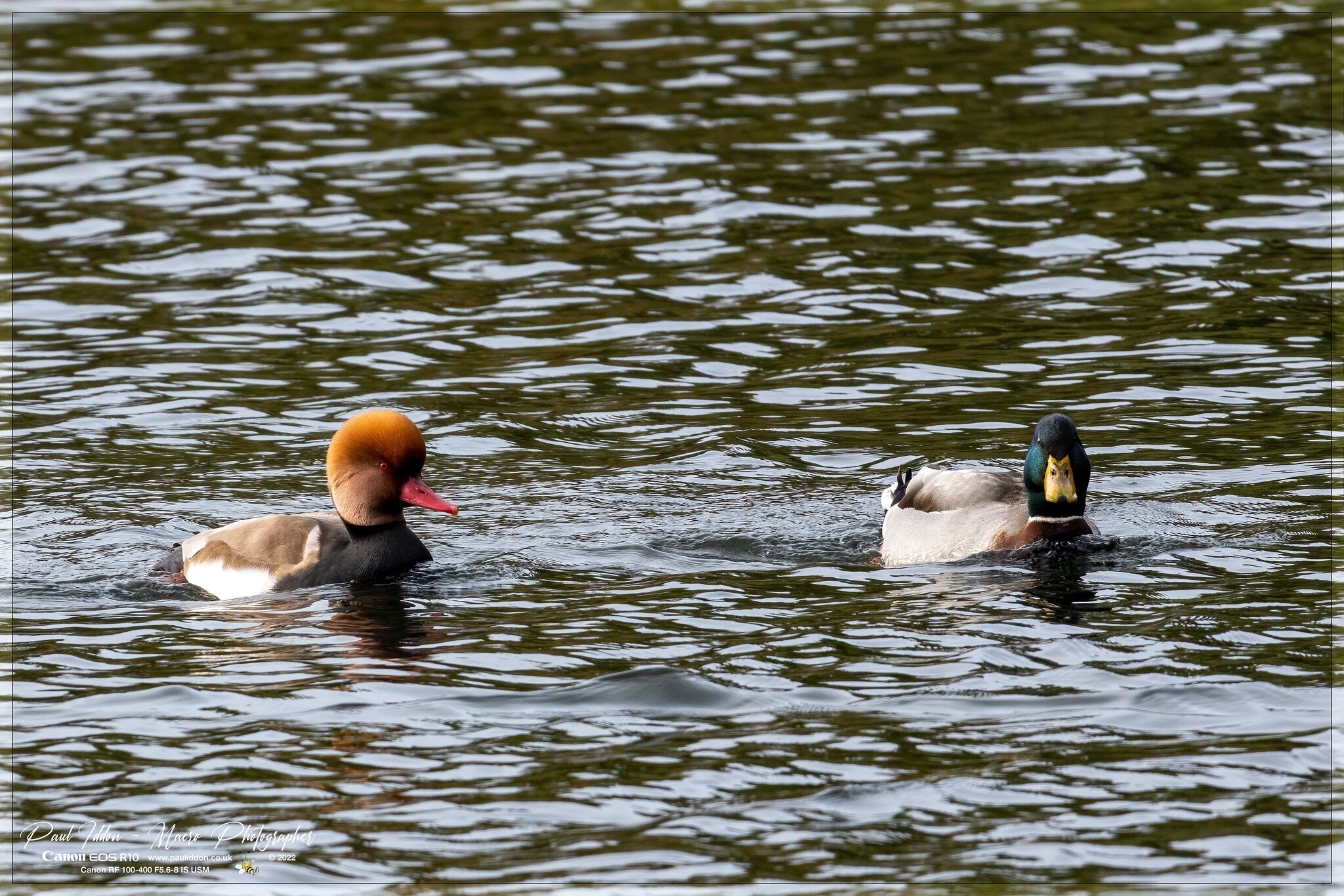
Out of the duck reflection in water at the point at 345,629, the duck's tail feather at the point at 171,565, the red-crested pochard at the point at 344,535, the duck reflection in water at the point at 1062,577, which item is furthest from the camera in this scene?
the duck's tail feather at the point at 171,565

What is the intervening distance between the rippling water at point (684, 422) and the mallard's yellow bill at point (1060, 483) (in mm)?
341

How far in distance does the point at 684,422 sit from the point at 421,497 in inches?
127

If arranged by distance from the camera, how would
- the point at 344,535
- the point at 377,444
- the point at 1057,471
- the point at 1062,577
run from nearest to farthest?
the point at 1062,577, the point at 377,444, the point at 344,535, the point at 1057,471

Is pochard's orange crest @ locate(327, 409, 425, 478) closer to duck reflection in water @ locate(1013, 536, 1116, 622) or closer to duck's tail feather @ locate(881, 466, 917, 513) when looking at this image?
duck's tail feather @ locate(881, 466, 917, 513)

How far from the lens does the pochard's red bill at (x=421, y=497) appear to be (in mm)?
10680

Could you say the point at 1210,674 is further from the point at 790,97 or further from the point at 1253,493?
the point at 790,97

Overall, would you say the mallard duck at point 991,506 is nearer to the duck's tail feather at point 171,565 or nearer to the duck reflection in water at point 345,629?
the duck reflection in water at point 345,629

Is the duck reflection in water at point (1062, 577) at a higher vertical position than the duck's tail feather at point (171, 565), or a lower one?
lower

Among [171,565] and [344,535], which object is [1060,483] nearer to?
[344,535]

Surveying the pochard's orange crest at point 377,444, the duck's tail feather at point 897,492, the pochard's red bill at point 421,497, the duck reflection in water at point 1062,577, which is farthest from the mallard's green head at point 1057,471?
the pochard's orange crest at point 377,444

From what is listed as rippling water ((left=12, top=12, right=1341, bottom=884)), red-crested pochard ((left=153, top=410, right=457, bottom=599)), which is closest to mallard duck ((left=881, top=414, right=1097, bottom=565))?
rippling water ((left=12, top=12, right=1341, bottom=884))

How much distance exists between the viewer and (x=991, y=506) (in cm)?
1147

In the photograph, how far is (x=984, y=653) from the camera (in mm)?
9055

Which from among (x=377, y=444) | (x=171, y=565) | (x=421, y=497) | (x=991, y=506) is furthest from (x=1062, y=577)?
(x=171, y=565)
